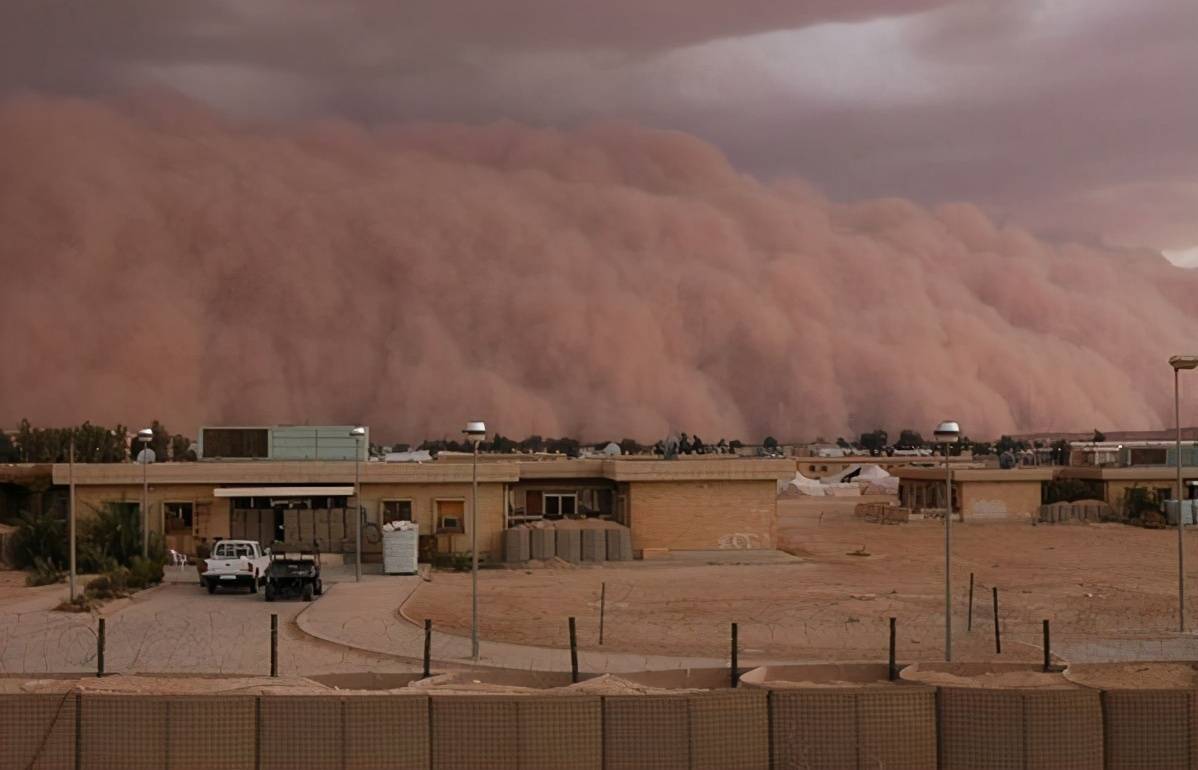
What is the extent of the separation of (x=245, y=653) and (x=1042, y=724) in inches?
343

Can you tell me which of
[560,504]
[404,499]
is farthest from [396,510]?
[560,504]

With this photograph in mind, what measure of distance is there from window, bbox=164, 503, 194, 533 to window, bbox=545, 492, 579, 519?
24.2 feet

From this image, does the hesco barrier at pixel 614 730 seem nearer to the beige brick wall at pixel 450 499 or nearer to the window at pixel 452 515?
the beige brick wall at pixel 450 499

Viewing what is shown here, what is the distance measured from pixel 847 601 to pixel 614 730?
39.4ft

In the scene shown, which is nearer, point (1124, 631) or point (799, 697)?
point (799, 697)

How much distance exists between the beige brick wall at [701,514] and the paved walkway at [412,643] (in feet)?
26.5

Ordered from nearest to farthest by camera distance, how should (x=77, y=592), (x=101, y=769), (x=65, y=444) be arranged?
(x=101, y=769)
(x=77, y=592)
(x=65, y=444)

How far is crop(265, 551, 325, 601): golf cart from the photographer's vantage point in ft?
61.2

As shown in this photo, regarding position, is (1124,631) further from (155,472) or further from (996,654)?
(155,472)

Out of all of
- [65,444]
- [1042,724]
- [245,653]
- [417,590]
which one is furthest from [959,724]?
[65,444]

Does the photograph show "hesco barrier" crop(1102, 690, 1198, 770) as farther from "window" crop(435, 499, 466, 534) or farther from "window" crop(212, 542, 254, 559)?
"window" crop(435, 499, 466, 534)

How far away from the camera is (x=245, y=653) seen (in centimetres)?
1344

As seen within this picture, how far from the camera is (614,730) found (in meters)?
7.70

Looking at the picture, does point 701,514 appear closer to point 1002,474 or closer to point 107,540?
point 107,540
